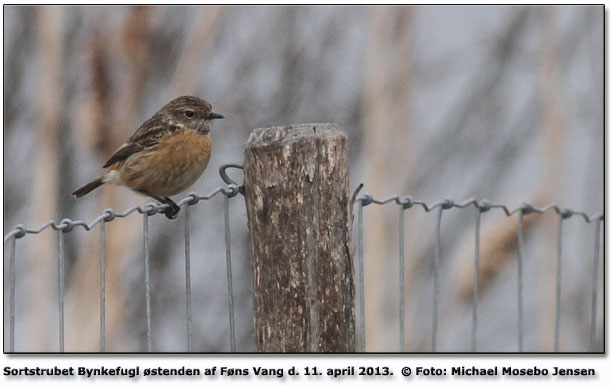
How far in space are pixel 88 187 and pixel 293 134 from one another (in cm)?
217

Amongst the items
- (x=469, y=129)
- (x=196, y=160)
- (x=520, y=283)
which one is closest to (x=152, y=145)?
(x=196, y=160)

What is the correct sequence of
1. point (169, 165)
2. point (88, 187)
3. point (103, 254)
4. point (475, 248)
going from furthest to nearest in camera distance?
1. point (88, 187)
2. point (169, 165)
3. point (475, 248)
4. point (103, 254)

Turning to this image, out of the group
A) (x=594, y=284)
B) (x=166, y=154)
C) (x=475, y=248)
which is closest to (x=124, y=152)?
(x=166, y=154)

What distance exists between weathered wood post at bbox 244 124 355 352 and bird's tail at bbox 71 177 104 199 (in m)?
2.03

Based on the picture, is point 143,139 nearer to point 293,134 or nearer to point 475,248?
point 475,248

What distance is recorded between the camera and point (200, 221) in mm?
5367

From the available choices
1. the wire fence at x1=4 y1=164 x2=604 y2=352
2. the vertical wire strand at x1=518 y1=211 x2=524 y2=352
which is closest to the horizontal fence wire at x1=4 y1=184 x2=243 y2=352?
the wire fence at x1=4 y1=164 x2=604 y2=352

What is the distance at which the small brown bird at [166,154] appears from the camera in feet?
15.8

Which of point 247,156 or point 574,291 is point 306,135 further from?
point 574,291

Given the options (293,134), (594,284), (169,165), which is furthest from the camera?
(169,165)

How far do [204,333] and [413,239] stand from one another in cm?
127

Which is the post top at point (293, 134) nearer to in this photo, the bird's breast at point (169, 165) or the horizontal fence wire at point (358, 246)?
the horizontal fence wire at point (358, 246)

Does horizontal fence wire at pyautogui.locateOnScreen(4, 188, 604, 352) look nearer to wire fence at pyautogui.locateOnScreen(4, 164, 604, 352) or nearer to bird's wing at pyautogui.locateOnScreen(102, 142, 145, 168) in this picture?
wire fence at pyautogui.locateOnScreen(4, 164, 604, 352)

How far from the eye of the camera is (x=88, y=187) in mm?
4895
